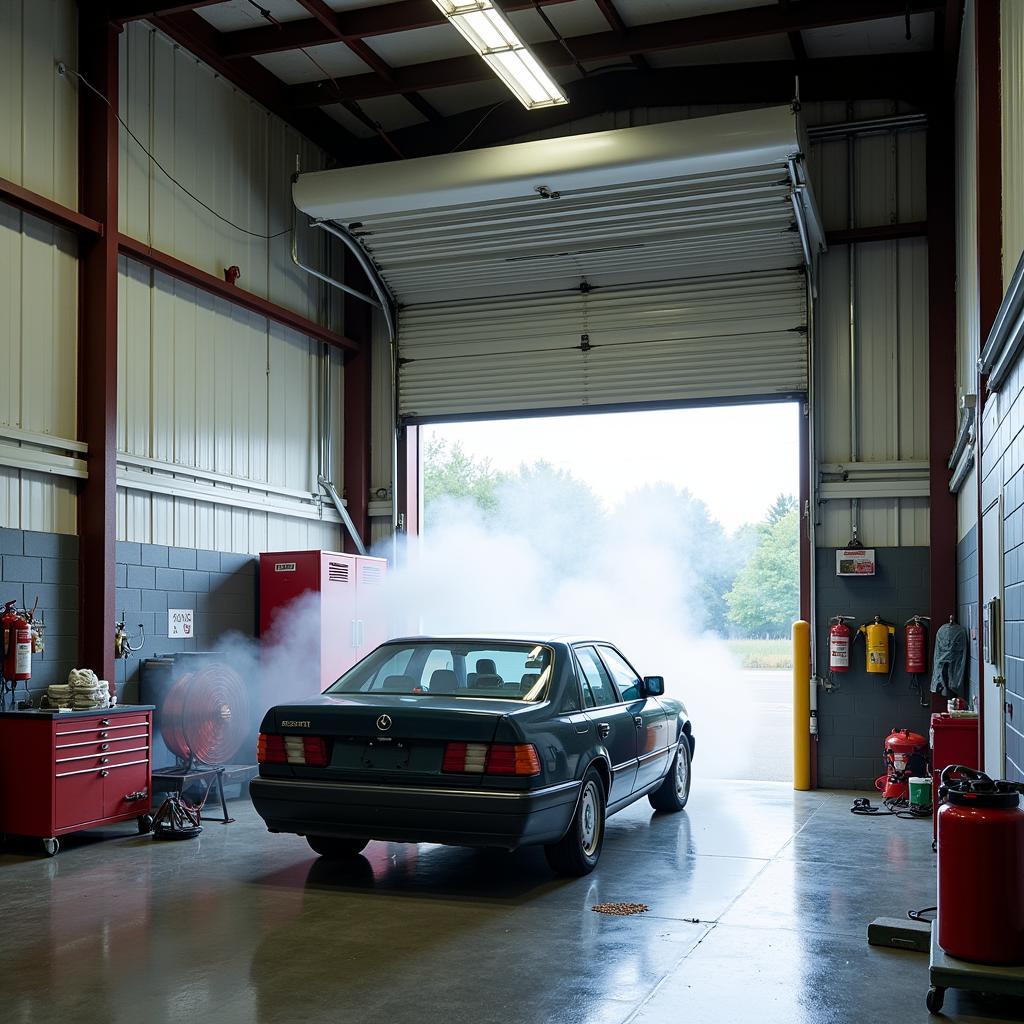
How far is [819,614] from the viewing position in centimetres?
1094

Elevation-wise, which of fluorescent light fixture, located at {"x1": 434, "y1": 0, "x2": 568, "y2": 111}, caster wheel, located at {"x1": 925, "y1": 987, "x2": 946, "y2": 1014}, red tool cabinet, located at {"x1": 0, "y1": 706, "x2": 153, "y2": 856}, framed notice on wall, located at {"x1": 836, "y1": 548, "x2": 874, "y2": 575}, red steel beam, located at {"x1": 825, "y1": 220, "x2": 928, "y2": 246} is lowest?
caster wheel, located at {"x1": 925, "y1": 987, "x2": 946, "y2": 1014}

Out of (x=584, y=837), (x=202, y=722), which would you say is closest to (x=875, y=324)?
(x=584, y=837)

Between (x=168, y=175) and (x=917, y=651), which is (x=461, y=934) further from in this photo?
(x=168, y=175)

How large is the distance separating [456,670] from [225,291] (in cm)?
500

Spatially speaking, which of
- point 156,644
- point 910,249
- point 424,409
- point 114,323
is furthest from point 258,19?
point 910,249

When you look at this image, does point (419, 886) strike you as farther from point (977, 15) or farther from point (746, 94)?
point (746, 94)

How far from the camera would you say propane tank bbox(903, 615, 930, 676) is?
10.4 m

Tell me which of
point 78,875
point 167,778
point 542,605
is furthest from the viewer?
point 542,605

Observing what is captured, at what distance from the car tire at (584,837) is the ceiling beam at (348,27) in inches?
239

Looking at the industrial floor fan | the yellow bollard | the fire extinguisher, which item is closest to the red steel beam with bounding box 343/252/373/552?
the industrial floor fan

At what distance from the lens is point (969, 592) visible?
8.94 metres

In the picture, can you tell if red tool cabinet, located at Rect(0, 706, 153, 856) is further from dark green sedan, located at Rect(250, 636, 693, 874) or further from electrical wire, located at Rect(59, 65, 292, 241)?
electrical wire, located at Rect(59, 65, 292, 241)

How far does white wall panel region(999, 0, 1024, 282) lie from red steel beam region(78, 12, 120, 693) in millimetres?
6199

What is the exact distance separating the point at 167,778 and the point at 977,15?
7.50 metres
